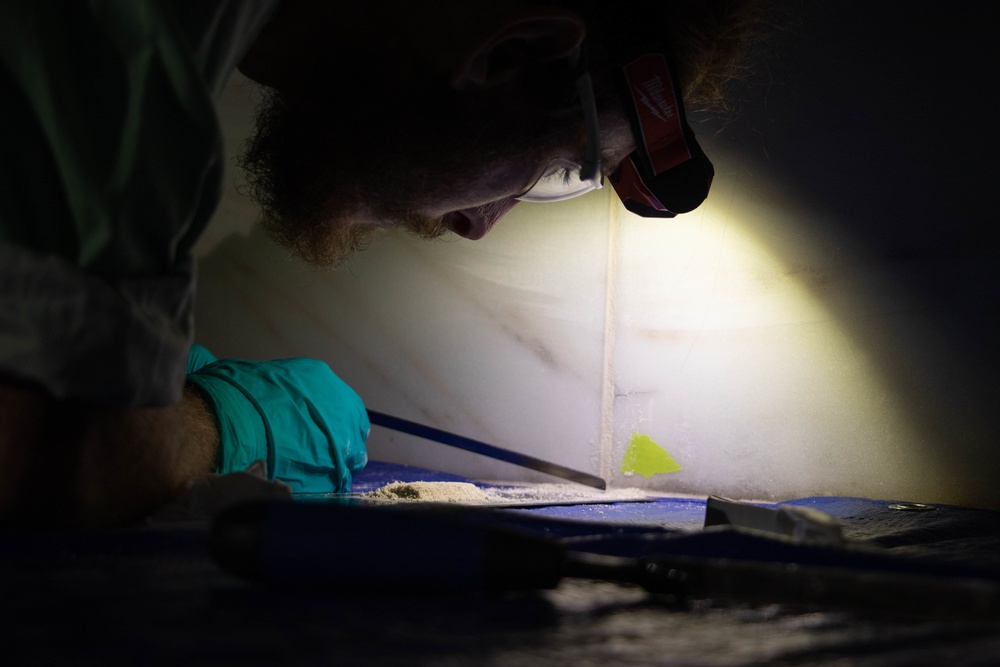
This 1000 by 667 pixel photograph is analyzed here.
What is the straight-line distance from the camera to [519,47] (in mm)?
1064

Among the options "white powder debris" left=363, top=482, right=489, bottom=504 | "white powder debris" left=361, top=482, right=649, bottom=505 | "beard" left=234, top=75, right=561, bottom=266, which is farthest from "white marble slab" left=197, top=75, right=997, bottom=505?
"beard" left=234, top=75, right=561, bottom=266

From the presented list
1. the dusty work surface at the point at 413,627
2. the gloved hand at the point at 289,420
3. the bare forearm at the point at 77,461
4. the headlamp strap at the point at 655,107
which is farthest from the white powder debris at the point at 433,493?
the dusty work surface at the point at 413,627

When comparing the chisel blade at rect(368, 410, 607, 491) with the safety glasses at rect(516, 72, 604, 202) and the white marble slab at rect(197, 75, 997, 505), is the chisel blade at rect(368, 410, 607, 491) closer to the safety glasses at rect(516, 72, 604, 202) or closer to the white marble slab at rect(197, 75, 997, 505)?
the white marble slab at rect(197, 75, 997, 505)

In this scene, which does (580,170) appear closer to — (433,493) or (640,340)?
(433,493)

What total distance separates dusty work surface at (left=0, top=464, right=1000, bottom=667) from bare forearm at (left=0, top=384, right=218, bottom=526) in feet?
0.65

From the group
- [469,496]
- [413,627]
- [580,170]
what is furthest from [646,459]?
[413,627]

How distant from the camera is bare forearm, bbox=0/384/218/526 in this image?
26.7 inches

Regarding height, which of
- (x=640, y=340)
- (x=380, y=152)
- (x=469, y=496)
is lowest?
(x=469, y=496)

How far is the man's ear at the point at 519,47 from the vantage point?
0.98 meters

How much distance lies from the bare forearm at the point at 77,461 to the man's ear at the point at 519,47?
1.96 ft

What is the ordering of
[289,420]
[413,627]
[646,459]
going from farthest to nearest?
[646,459]
[289,420]
[413,627]

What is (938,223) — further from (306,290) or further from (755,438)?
(306,290)

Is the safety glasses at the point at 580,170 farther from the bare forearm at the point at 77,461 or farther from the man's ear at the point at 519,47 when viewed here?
the bare forearm at the point at 77,461

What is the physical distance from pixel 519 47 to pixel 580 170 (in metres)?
0.21
